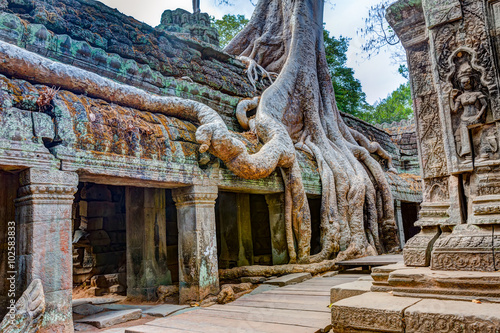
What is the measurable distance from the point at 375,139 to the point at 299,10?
4.94 m

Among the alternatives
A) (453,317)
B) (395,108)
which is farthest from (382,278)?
(395,108)

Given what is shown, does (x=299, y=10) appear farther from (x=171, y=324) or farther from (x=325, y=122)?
(x=171, y=324)

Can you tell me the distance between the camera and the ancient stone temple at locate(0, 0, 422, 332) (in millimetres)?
3238

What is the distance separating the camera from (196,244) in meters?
4.55

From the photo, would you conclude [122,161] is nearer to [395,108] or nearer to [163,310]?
[163,310]

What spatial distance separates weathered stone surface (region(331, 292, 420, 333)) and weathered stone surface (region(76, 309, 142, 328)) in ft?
7.61

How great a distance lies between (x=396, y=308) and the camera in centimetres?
236

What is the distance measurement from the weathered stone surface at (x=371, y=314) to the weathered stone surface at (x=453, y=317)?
0.07m

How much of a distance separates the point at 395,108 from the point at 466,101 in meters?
23.3

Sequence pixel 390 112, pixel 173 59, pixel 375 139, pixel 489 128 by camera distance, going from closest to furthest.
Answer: pixel 489 128, pixel 173 59, pixel 375 139, pixel 390 112

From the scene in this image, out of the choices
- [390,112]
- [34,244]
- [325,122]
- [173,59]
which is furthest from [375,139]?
[390,112]

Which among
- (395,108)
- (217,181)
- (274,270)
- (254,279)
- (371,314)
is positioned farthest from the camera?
(395,108)

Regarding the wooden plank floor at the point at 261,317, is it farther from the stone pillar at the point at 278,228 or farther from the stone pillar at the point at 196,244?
the stone pillar at the point at 278,228

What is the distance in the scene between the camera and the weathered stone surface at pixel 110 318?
146 inches
